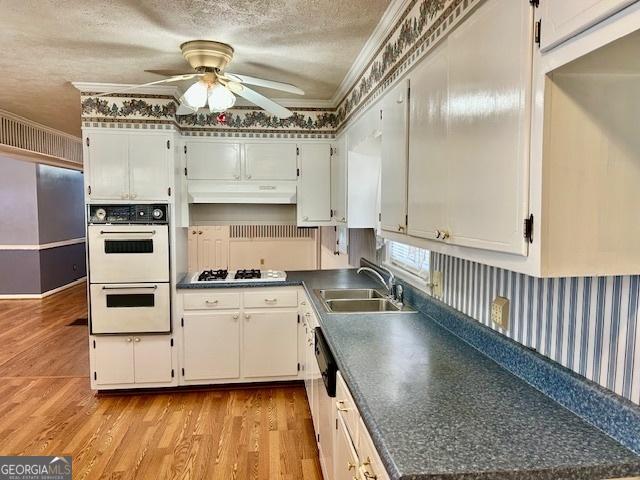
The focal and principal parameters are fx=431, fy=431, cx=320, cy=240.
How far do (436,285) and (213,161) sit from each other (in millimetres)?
2347

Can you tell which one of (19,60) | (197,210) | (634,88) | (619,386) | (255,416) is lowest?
(255,416)

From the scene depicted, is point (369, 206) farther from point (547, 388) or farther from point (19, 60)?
point (19, 60)

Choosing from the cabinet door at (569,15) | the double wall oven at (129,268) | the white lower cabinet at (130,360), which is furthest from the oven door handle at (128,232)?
the cabinet door at (569,15)

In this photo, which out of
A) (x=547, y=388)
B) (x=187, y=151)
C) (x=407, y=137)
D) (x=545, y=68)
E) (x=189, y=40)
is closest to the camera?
(x=545, y=68)

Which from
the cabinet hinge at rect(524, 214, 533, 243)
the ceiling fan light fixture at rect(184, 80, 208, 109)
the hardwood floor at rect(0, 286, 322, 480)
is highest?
the ceiling fan light fixture at rect(184, 80, 208, 109)

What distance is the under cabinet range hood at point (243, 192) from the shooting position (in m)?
3.75

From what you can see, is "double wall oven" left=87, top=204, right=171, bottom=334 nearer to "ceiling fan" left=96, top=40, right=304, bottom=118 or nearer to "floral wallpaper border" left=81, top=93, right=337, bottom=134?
"floral wallpaper border" left=81, top=93, right=337, bottom=134

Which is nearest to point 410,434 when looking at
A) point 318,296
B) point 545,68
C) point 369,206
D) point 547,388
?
point 547,388

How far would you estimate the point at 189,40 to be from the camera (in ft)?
8.12

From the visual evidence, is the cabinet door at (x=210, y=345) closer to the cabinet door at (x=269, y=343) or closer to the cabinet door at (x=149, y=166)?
the cabinet door at (x=269, y=343)

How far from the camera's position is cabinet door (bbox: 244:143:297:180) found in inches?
151

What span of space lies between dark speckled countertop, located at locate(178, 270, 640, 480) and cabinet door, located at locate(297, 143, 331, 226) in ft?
6.88

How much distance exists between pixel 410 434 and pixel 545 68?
37.8 inches

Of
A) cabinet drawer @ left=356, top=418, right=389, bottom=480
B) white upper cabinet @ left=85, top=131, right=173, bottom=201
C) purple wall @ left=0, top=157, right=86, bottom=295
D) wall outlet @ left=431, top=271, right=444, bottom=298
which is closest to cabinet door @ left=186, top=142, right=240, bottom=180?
white upper cabinet @ left=85, top=131, right=173, bottom=201
